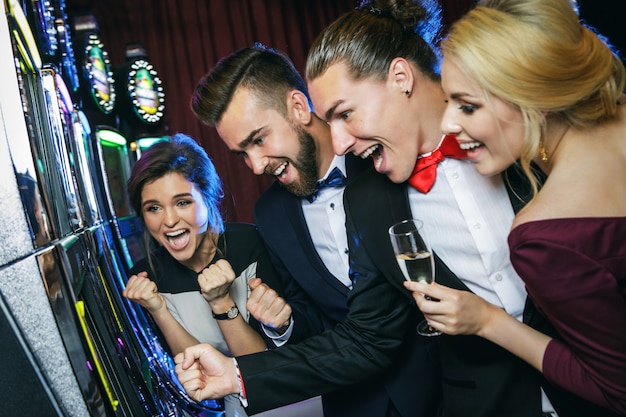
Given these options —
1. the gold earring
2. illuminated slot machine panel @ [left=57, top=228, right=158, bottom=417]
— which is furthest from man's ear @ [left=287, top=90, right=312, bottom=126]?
illuminated slot machine panel @ [left=57, top=228, right=158, bottom=417]

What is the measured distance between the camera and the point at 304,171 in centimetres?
196

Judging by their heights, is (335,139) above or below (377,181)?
above

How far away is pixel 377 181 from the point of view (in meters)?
1.67

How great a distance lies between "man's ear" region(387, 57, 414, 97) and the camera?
1617 millimetres

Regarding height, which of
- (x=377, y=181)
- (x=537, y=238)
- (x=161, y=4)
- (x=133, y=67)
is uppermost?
(x=161, y=4)

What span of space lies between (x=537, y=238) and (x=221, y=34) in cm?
475

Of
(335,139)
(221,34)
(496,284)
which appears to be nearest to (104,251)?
(335,139)

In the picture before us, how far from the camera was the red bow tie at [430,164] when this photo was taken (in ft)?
5.14

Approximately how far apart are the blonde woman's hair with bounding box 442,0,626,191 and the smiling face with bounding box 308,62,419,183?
390mm

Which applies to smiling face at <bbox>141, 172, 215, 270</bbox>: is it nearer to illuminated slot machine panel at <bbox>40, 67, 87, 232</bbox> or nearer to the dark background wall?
illuminated slot machine panel at <bbox>40, 67, 87, 232</bbox>

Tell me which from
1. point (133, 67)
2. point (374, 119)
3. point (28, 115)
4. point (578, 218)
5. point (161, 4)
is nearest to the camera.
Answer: point (28, 115)

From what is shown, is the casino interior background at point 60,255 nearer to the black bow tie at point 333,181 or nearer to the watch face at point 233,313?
the watch face at point 233,313

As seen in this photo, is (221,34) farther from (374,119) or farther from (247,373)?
(247,373)

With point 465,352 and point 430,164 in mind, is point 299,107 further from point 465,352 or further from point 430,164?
point 465,352
